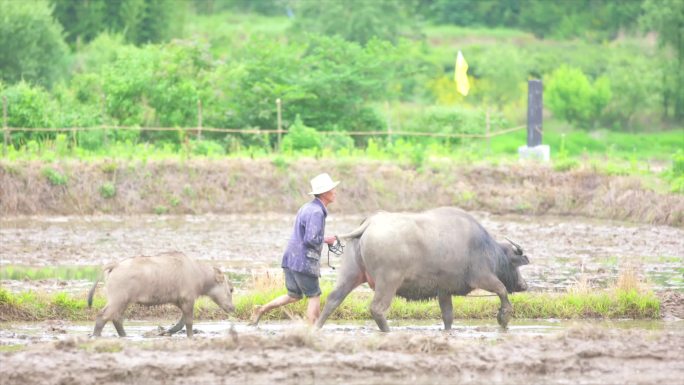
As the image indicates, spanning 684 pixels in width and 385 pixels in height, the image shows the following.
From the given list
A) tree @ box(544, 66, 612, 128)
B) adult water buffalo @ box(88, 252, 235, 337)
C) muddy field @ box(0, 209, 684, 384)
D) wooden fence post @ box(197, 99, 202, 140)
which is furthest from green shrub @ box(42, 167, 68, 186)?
tree @ box(544, 66, 612, 128)

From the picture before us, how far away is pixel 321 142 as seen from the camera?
27000 millimetres

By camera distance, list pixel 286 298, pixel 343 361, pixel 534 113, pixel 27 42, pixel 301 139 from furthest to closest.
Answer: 1. pixel 27 42
2. pixel 534 113
3. pixel 301 139
4. pixel 286 298
5. pixel 343 361

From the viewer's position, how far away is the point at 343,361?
384 inches

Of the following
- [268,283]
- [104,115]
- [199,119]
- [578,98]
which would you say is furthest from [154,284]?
[578,98]

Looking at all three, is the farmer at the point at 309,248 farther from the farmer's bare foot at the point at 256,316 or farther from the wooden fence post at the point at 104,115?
the wooden fence post at the point at 104,115

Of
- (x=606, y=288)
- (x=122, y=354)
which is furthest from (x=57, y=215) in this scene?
(x=122, y=354)

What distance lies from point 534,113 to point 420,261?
615 inches

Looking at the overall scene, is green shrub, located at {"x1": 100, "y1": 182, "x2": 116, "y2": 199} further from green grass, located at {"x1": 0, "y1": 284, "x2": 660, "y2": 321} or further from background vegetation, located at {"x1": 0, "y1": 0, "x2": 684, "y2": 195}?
green grass, located at {"x1": 0, "y1": 284, "x2": 660, "y2": 321}

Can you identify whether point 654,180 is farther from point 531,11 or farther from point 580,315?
point 531,11

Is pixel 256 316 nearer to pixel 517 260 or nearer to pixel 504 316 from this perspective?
pixel 504 316

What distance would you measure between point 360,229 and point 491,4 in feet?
140

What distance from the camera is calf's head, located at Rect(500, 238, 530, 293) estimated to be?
1278 cm

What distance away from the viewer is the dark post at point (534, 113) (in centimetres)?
2677

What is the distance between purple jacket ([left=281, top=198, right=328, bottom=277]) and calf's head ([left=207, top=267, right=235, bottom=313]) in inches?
35.2
